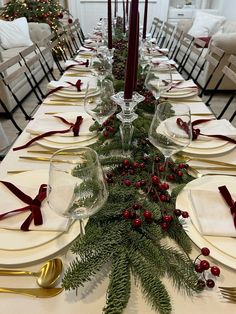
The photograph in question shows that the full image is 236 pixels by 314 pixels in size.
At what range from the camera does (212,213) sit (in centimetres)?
60

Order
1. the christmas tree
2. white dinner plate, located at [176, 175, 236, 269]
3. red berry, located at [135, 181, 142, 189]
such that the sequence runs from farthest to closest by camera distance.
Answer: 1. the christmas tree
2. red berry, located at [135, 181, 142, 189]
3. white dinner plate, located at [176, 175, 236, 269]

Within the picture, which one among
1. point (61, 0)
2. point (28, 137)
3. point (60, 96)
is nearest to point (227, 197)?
point (28, 137)

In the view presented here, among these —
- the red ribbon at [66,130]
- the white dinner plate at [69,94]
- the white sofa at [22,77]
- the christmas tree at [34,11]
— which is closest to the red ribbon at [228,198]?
the red ribbon at [66,130]

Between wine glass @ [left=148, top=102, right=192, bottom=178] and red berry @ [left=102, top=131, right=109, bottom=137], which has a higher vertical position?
wine glass @ [left=148, top=102, right=192, bottom=178]

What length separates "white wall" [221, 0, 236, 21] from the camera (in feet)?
15.7

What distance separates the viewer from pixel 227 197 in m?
0.64

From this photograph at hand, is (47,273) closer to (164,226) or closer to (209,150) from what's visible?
(164,226)

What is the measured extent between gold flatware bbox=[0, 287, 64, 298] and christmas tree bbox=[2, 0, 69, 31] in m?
4.52

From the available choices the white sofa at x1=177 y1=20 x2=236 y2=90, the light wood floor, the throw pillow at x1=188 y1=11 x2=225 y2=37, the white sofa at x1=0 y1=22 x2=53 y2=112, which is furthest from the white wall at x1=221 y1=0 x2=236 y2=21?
the white sofa at x1=0 y1=22 x2=53 y2=112

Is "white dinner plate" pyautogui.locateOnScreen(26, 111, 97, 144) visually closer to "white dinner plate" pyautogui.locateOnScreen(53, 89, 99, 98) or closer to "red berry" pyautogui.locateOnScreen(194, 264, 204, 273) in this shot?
"white dinner plate" pyautogui.locateOnScreen(53, 89, 99, 98)

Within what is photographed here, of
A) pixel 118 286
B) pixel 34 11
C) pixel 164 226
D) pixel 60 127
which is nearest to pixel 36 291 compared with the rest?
pixel 118 286

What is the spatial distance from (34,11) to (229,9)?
3.40 meters

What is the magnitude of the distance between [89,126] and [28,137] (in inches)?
8.3

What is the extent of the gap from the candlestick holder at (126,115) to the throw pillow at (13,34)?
345 centimetres
